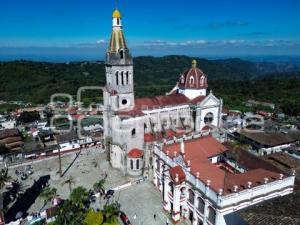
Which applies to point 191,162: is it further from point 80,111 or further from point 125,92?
point 80,111

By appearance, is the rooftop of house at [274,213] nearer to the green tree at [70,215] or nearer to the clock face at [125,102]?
the green tree at [70,215]

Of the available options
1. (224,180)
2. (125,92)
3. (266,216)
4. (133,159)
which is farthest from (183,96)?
(266,216)

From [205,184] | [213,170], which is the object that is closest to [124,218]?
[205,184]

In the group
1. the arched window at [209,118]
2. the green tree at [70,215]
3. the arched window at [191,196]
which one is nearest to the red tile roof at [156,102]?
the arched window at [209,118]

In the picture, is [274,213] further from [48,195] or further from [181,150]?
[48,195]

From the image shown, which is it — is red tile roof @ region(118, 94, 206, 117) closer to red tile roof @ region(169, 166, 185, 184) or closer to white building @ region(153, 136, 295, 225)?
white building @ region(153, 136, 295, 225)

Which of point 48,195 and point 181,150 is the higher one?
point 181,150

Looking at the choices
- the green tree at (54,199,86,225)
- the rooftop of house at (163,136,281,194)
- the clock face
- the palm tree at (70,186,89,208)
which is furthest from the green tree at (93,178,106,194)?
the clock face
